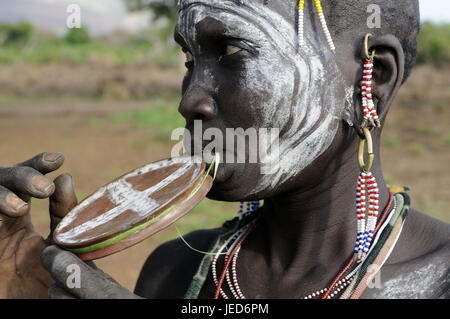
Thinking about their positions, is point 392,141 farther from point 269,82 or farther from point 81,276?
point 81,276

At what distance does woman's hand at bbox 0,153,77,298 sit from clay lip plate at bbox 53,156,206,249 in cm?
10

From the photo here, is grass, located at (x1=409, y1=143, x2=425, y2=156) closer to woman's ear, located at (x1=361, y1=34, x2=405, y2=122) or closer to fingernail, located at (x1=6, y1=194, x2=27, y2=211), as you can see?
woman's ear, located at (x1=361, y1=34, x2=405, y2=122)

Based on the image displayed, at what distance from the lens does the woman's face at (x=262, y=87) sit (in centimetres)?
169

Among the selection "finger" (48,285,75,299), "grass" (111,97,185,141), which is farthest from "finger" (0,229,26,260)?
"grass" (111,97,185,141)

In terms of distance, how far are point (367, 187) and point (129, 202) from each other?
793mm

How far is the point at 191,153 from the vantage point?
1812 mm

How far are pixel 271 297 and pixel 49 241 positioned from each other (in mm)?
821

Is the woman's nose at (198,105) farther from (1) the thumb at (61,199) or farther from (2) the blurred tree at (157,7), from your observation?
(2) the blurred tree at (157,7)

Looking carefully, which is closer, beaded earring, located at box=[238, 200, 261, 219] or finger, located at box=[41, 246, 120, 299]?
finger, located at box=[41, 246, 120, 299]

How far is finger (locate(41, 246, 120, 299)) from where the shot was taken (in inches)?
58.1

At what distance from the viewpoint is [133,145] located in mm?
11094

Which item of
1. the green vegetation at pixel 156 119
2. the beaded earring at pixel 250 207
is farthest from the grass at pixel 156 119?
the beaded earring at pixel 250 207

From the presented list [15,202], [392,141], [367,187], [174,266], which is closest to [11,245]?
[15,202]
